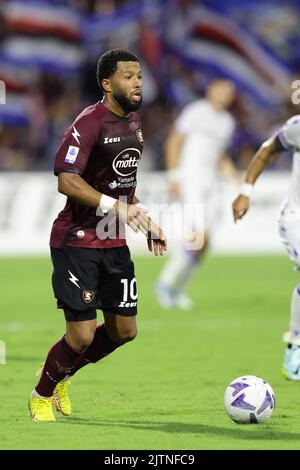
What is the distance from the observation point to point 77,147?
7.10m

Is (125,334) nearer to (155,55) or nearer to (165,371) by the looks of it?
(165,371)

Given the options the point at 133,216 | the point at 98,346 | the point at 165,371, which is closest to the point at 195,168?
the point at 165,371

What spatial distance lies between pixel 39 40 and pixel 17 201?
6.81 meters

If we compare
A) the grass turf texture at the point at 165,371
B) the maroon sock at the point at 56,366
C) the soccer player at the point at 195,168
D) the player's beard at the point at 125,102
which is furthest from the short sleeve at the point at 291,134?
the soccer player at the point at 195,168

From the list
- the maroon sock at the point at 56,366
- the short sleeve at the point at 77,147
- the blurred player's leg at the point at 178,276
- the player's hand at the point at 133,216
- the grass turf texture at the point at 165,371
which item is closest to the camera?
the grass turf texture at the point at 165,371

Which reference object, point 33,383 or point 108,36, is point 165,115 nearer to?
point 108,36

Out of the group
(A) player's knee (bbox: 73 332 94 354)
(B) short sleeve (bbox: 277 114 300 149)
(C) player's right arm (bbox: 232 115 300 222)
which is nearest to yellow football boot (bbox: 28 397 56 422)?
(A) player's knee (bbox: 73 332 94 354)

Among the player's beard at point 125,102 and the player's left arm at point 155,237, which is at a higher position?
the player's beard at point 125,102

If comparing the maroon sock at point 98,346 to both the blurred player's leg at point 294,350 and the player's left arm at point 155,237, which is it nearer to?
the player's left arm at point 155,237

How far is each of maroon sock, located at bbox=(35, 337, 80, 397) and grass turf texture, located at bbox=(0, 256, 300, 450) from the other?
0.22 meters

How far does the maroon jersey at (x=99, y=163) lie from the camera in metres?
7.18

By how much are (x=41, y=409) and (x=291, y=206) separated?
276 centimetres

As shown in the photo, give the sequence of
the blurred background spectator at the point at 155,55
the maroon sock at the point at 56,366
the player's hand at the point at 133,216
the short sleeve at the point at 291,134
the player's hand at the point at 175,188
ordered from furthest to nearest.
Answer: the blurred background spectator at the point at 155,55 → the player's hand at the point at 175,188 → the short sleeve at the point at 291,134 → the maroon sock at the point at 56,366 → the player's hand at the point at 133,216

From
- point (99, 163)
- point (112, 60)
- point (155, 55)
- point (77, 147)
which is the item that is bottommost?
point (99, 163)
